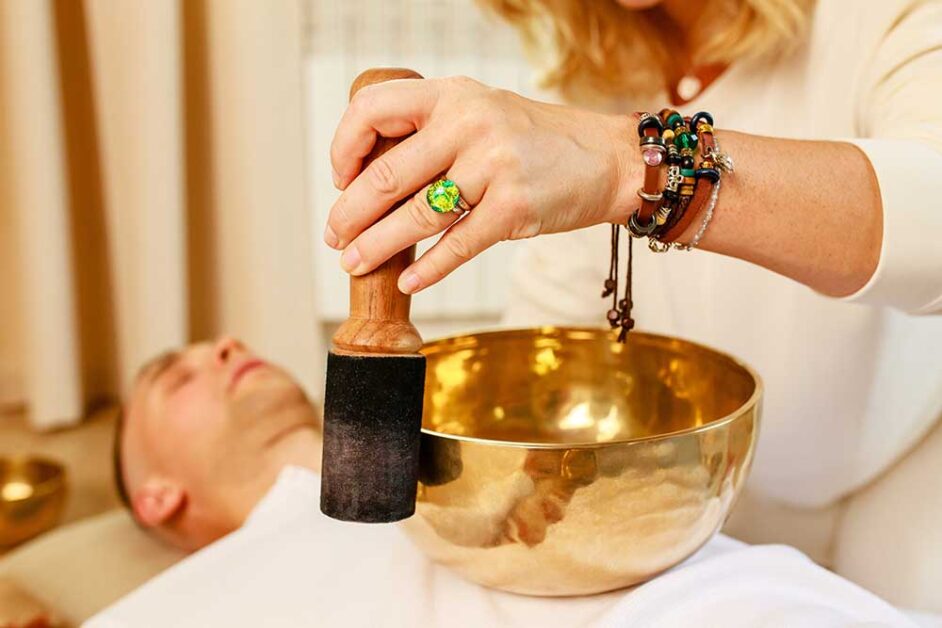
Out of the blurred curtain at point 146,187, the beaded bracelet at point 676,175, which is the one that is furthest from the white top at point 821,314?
the blurred curtain at point 146,187

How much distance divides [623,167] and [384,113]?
174 mm

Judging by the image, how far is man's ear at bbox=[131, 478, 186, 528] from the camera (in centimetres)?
136

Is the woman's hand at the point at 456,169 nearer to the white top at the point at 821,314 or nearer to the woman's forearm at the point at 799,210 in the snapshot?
the woman's forearm at the point at 799,210

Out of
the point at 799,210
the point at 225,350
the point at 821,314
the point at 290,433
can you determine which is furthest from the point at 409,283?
the point at 225,350

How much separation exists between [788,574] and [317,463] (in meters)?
0.74

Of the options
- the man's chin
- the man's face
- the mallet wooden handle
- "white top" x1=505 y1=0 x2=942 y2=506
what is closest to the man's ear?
the man's face

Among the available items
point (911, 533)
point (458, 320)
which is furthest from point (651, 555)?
point (458, 320)

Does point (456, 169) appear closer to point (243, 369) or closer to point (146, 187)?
point (243, 369)

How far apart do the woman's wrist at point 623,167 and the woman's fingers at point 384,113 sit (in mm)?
137

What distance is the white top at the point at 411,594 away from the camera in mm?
650

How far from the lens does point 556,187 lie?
23.7 inches

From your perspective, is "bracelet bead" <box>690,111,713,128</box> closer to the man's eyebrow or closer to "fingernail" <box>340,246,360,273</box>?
"fingernail" <box>340,246,360,273</box>

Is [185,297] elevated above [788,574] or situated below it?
below

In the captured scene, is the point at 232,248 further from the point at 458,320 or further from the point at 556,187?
the point at 556,187
